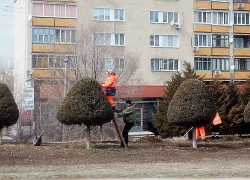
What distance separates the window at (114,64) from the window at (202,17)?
17255 millimetres

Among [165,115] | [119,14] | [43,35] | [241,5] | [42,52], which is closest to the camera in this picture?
[165,115]

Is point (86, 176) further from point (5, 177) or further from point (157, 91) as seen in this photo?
point (157, 91)

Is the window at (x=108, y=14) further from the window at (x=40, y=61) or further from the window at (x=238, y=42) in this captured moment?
the window at (x=238, y=42)

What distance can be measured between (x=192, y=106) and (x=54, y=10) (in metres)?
32.4

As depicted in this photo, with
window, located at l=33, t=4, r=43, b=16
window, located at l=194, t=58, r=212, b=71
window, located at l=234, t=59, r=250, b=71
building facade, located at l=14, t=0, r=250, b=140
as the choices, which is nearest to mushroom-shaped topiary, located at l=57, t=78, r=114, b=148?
building facade, located at l=14, t=0, r=250, b=140

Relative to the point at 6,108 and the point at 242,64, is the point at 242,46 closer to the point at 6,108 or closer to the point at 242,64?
the point at 242,64

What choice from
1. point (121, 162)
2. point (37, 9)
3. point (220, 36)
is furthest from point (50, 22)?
point (121, 162)

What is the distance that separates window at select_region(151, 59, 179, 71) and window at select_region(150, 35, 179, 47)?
1.73 meters

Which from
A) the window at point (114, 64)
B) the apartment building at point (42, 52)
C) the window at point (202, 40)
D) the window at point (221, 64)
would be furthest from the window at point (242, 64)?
the window at point (114, 64)

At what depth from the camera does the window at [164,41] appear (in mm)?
51188

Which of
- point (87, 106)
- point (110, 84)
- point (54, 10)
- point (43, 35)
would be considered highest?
point (54, 10)

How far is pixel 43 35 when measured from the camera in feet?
154

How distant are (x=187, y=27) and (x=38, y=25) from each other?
16.4 meters

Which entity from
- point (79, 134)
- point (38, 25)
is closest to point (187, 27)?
point (38, 25)
